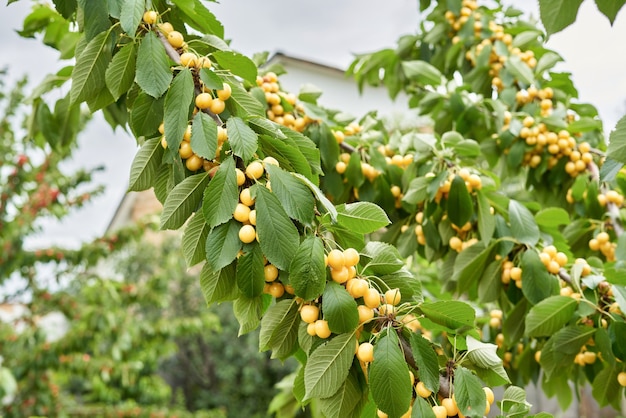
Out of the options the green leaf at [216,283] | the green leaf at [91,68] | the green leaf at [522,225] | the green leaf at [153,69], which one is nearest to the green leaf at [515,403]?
the green leaf at [216,283]

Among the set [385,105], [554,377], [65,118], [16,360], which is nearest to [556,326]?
[554,377]

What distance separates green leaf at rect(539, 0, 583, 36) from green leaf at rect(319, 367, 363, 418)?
455mm

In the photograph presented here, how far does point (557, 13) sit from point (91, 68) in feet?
2.13

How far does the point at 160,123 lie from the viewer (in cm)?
80

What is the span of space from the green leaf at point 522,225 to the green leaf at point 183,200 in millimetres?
667

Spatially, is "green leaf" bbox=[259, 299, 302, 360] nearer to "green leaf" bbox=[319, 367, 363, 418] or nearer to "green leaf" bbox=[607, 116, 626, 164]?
"green leaf" bbox=[319, 367, 363, 418]

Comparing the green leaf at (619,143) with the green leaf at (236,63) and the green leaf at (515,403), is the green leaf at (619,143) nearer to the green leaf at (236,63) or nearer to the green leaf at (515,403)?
the green leaf at (515,403)

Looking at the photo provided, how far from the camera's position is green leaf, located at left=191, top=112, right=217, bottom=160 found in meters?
0.67

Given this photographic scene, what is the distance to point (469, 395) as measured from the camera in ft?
1.90

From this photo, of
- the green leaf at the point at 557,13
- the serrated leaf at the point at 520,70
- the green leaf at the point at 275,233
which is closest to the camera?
the green leaf at the point at 557,13

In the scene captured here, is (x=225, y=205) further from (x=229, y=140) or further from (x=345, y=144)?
(x=345, y=144)

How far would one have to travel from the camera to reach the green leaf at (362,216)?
2.30ft

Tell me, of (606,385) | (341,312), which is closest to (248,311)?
(341,312)

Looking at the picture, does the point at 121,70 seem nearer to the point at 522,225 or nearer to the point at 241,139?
the point at 241,139
